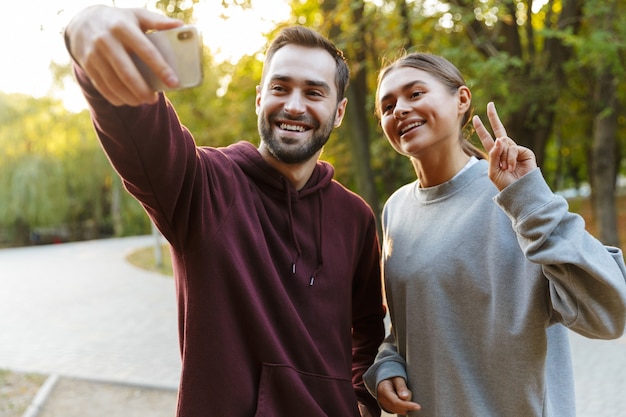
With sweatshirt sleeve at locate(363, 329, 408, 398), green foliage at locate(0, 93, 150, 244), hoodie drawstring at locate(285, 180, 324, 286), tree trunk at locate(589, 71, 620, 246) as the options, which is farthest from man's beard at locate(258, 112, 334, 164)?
green foliage at locate(0, 93, 150, 244)

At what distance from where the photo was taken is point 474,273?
1935 millimetres

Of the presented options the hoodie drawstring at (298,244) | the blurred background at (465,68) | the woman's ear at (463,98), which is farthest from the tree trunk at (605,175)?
the hoodie drawstring at (298,244)

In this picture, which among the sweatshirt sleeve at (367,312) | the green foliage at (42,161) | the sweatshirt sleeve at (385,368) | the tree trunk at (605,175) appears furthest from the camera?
the green foliage at (42,161)

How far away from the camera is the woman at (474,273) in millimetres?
1646

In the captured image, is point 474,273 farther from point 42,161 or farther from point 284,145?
point 42,161

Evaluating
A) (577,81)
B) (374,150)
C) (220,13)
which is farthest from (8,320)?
(577,81)

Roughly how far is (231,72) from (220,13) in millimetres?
6628

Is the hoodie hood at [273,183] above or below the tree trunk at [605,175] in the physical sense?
above

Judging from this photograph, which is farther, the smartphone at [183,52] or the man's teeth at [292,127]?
the man's teeth at [292,127]

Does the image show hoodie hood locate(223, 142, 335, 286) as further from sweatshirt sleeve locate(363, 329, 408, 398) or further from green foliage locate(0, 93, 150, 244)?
green foliage locate(0, 93, 150, 244)

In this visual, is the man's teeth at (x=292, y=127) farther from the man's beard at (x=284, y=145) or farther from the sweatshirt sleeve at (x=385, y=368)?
the sweatshirt sleeve at (x=385, y=368)

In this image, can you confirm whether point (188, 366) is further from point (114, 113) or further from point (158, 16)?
point (158, 16)

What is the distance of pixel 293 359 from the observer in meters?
1.94

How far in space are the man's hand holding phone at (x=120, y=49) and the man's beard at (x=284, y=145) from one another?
94 centimetres
